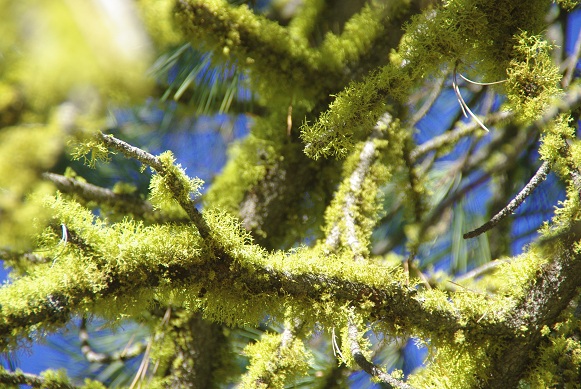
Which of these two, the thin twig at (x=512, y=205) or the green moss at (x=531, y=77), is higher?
the green moss at (x=531, y=77)

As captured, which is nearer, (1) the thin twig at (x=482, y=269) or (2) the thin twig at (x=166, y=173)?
(2) the thin twig at (x=166, y=173)

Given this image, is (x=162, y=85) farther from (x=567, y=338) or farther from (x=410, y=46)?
(x=567, y=338)

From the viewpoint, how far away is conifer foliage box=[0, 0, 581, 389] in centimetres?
30

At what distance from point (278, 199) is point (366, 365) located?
44 centimetres

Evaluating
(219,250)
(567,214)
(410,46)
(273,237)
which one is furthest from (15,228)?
(273,237)

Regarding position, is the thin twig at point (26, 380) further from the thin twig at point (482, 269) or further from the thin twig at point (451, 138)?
the thin twig at point (451, 138)

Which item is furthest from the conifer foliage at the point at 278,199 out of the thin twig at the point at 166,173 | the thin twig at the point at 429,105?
the thin twig at the point at 429,105

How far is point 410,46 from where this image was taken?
630 millimetres

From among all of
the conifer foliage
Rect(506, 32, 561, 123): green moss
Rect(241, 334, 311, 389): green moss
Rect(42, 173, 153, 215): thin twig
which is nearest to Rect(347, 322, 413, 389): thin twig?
the conifer foliage

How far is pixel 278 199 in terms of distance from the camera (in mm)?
1014

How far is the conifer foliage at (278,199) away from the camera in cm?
30

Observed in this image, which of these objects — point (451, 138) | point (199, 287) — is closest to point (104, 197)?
point (199, 287)

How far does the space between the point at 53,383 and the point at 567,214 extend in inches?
28.3

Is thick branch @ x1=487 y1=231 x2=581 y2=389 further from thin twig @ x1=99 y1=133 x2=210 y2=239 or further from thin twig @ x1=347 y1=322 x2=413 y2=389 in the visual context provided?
thin twig @ x1=99 y1=133 x2=210 y2=239
